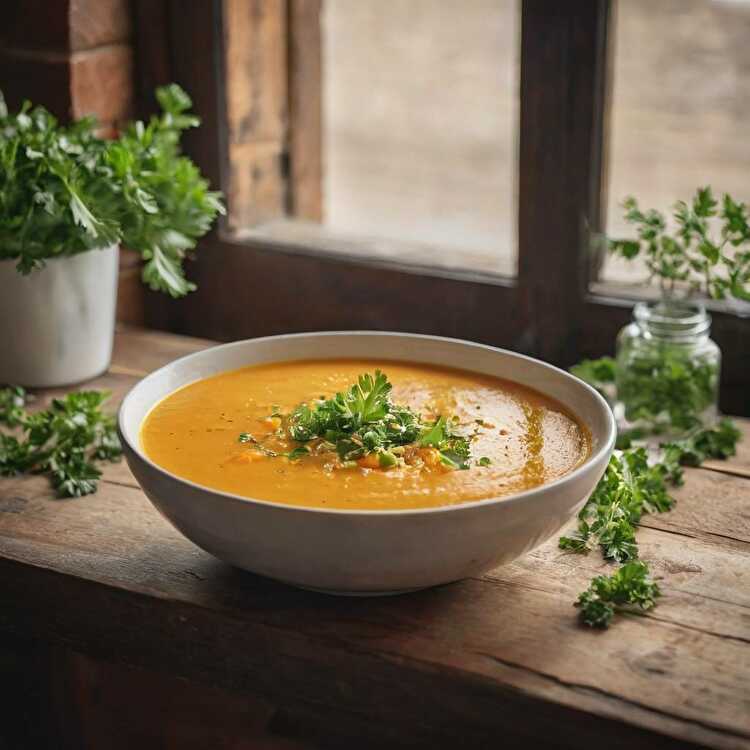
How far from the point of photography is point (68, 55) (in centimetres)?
168

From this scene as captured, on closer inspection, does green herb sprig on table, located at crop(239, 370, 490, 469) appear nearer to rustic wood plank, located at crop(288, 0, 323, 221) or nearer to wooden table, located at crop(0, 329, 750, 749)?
wooden table, located at crop(0, 329, 750, 749)

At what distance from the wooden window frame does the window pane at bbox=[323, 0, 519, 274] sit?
90mm

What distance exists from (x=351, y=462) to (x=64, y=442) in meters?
0.45

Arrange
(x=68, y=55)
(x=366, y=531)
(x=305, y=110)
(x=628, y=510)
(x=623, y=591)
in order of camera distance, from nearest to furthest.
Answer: (x=366, y=531)
(x=623, y=591)
(x=628, y=510)
(x=68, y=55)
(x=305, y=110)

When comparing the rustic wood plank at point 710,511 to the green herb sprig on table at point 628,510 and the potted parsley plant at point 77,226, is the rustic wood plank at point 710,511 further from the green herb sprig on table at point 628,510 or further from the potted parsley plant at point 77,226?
the potted parsley plant at point 77,226

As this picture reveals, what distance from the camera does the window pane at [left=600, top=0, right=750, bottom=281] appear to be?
67.4 inches

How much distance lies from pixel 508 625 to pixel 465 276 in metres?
0.77

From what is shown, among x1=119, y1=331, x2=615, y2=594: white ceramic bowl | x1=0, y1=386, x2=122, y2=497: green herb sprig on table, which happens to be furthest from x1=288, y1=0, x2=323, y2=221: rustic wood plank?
x1=119, y1=331, x2=615, y2=594: white ceramic bowl

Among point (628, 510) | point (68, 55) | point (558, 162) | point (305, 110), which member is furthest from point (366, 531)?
point (305, 110)

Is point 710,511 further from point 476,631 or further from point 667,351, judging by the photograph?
point 476,631

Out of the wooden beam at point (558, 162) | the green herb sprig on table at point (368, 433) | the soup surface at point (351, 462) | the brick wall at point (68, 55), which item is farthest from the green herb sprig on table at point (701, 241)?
the brick wall at point (68, 55)

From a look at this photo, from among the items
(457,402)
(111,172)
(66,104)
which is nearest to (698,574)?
(457,402)

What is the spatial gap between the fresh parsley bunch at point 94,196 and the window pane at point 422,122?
0.43m

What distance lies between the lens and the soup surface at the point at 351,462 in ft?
3.38
